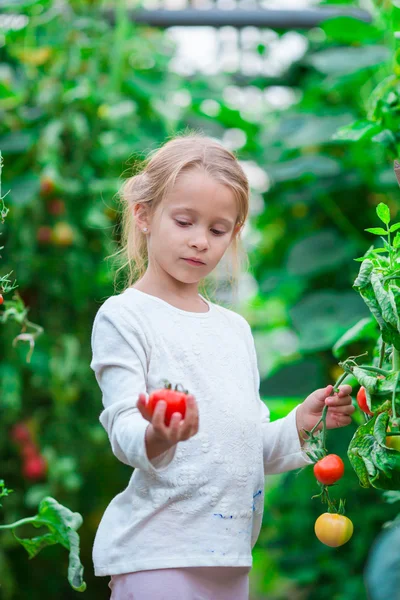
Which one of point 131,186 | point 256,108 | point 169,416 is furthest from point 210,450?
point 256,108

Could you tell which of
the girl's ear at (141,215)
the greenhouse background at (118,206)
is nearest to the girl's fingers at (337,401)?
the girl's ear at (141,215)

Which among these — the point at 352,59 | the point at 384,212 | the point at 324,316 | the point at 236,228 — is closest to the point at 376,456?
the point at 384,212

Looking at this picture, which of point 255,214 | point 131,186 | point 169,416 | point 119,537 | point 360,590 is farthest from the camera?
point 255,214

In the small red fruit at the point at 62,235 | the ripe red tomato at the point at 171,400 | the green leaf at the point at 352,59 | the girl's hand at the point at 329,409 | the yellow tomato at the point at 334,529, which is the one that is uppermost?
the green leaf at the point at 352,59

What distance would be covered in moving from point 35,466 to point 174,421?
178 cm

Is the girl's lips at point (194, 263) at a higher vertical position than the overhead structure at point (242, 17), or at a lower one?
lower

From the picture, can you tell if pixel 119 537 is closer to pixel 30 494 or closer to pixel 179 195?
pixel 179 195

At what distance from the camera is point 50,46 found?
273cm

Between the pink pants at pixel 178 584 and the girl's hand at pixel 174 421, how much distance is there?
26cm

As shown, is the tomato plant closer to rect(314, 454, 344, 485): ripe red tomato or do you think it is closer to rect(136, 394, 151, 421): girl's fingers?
rect(136, 394, 151, 421): girl's fingers

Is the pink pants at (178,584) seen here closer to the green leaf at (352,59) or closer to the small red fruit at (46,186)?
the small red fruit at (46,186)

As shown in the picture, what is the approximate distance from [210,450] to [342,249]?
5.80 feet

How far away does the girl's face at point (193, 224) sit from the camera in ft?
3.55

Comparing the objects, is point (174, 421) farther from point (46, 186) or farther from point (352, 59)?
point (352, 59)
